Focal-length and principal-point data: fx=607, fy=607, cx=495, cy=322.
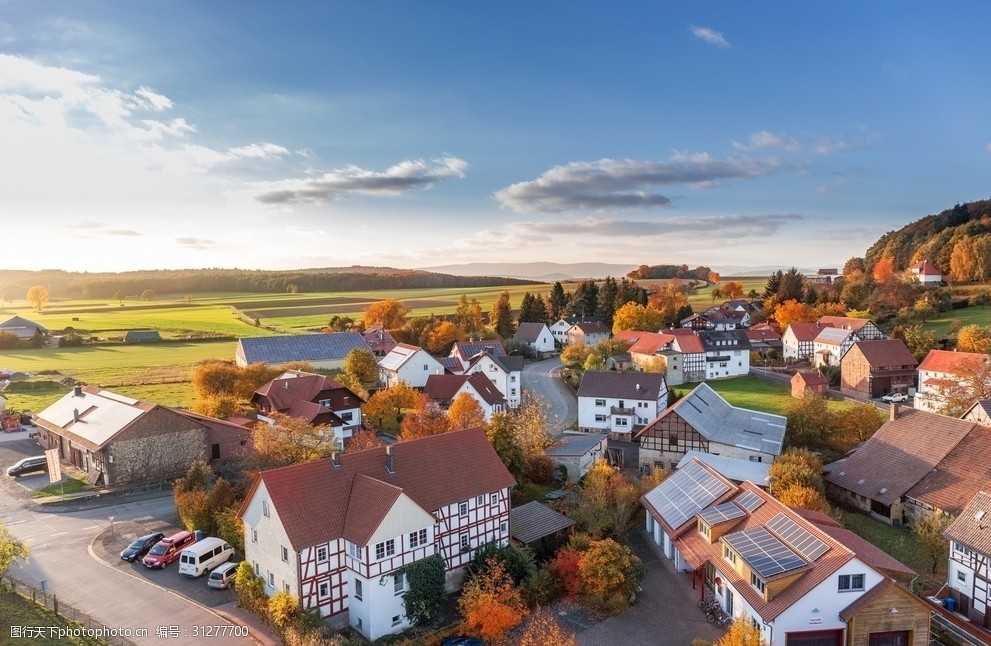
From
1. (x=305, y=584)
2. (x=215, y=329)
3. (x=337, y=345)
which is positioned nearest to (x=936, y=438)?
(x=305, y=584)

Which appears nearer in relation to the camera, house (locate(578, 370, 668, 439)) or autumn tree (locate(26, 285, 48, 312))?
house (locate(578, 370, 668, 439))

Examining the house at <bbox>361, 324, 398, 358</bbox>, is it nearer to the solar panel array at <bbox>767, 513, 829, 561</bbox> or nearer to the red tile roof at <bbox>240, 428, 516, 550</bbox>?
the red tile roof at <bbox>240, 428, 516, 550</bbox>

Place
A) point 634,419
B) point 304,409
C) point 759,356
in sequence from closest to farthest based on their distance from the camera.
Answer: point 304,409
point 634,419
point 759,356

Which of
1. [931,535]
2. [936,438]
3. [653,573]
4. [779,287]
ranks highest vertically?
[779,287]

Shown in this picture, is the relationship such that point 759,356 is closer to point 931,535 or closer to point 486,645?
point 931,535

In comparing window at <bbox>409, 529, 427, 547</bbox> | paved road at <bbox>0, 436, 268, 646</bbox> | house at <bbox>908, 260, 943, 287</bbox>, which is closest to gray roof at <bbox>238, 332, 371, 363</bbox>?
paved road at <bbox>0, 436, 268, 646</bbox>

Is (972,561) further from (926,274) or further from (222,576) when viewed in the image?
(926,274)
